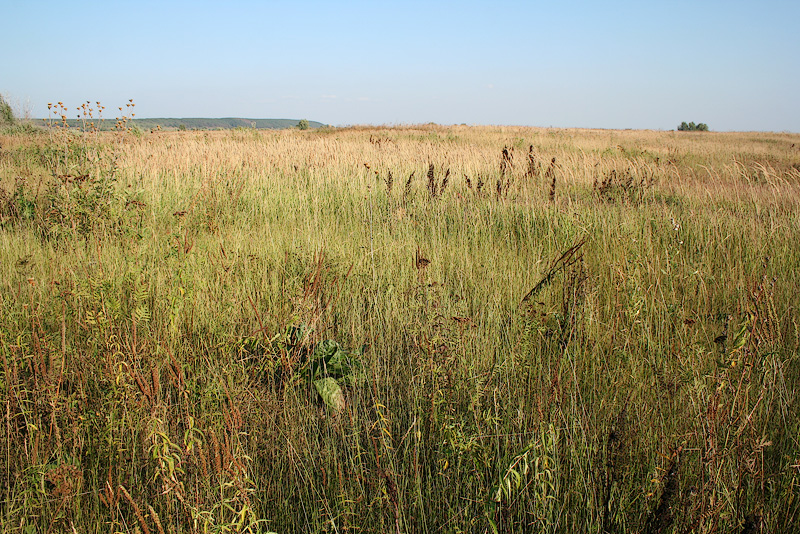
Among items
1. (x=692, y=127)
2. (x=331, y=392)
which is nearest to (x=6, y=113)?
(x=331, y=392)

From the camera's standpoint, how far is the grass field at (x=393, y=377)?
148cm

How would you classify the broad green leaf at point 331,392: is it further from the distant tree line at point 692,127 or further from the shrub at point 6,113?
the distant tree line at point 692,127

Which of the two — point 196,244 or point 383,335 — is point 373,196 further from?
point 383,335

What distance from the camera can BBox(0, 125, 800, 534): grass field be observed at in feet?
4.85

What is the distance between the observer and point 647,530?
4.38 ft

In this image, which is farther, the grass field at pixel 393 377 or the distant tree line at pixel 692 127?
the distant tree line at pixel 692 127

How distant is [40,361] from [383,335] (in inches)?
65.1

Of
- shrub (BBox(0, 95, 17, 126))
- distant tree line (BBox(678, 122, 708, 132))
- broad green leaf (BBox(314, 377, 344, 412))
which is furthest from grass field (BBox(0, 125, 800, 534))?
distant tree line (BBox(678, 122, 708, 132))

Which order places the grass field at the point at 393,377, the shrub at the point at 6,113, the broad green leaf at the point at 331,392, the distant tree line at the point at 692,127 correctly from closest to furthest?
1. the grass field at the point at 393,377
2. the broad green leaf at the point at 331,392
3. the shrub at the point at 6,113
4. the distant tree line at the point at 692,127

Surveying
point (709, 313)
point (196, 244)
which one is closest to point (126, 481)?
point (196, 244)

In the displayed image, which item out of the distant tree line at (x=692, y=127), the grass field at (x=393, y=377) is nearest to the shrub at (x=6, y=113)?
the grass field at (x=393, y=377)

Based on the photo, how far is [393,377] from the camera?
2.24 meters

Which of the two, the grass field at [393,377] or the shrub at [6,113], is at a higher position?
the shrub at [6,113]

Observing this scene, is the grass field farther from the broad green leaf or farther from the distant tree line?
the distant tree line
